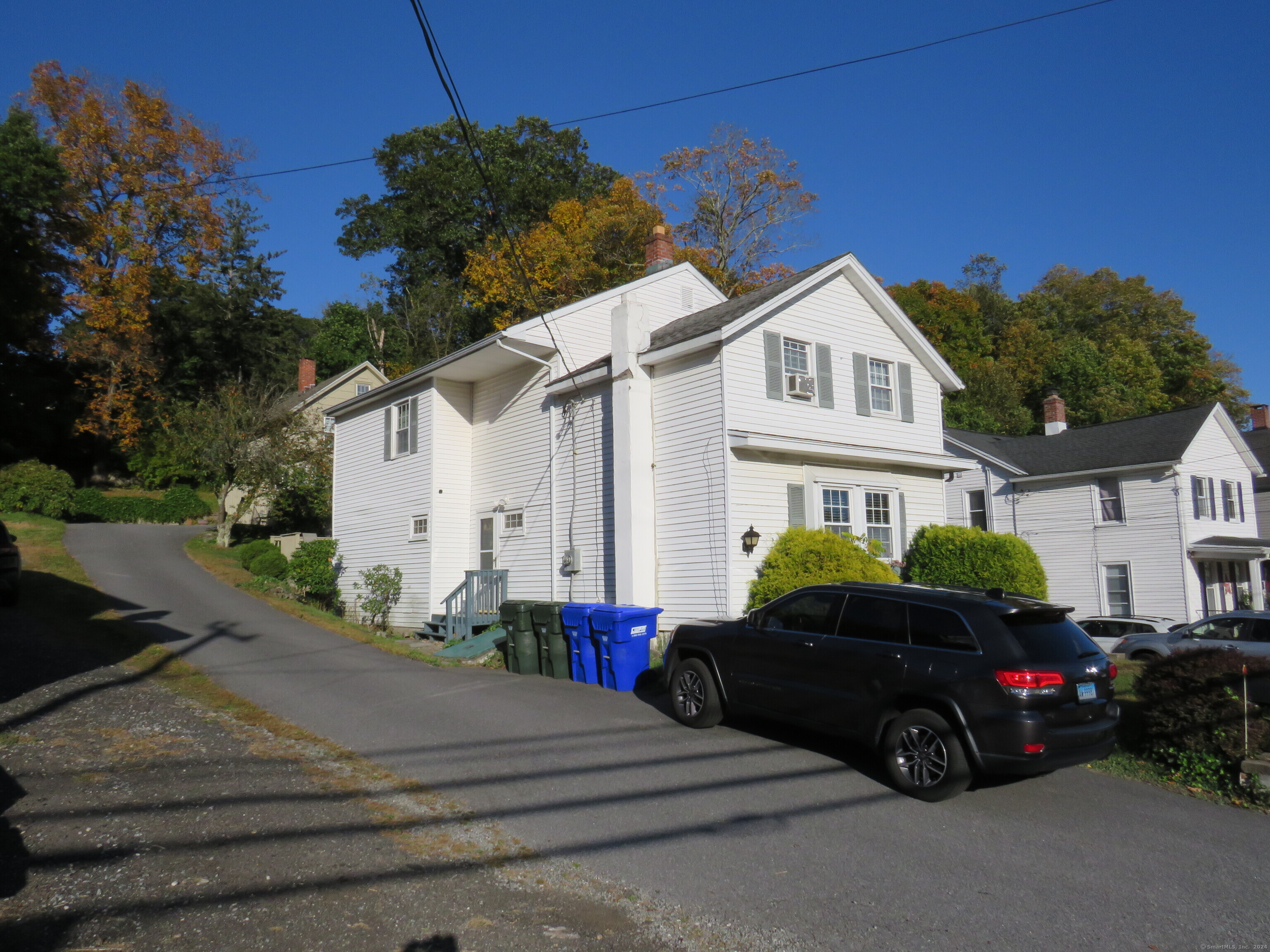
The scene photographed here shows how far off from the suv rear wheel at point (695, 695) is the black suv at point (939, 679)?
26.8 inches

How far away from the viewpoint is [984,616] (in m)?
7.05

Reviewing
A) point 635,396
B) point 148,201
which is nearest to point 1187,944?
point 635,396

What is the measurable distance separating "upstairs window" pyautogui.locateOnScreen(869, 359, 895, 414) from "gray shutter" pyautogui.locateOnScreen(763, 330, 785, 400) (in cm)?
277

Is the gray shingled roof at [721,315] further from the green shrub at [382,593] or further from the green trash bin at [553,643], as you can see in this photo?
the green shrub at [382,593]

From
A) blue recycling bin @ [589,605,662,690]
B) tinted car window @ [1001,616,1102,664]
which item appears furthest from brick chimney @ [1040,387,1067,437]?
tinted car window @ [1001,616,1102,664]

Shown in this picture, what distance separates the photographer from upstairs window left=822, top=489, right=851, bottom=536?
15789 millimetres

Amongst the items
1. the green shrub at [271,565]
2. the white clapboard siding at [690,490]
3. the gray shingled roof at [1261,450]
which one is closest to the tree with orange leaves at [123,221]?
the green shrub at [271,565]

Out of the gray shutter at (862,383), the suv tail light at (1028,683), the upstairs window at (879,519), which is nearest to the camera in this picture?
the suv tail light at (1028,683)

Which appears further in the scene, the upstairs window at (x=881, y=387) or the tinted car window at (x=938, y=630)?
the upstairs window at (x=881, y=387)

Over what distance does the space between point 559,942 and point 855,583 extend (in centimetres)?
479

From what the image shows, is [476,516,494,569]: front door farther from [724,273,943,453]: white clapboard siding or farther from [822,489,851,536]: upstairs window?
[822,489,851,536]: upstairs window

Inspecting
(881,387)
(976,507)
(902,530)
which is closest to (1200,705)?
(902,530)

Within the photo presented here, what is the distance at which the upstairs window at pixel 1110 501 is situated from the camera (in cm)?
2644

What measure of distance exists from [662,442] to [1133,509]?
1822 centimetres
